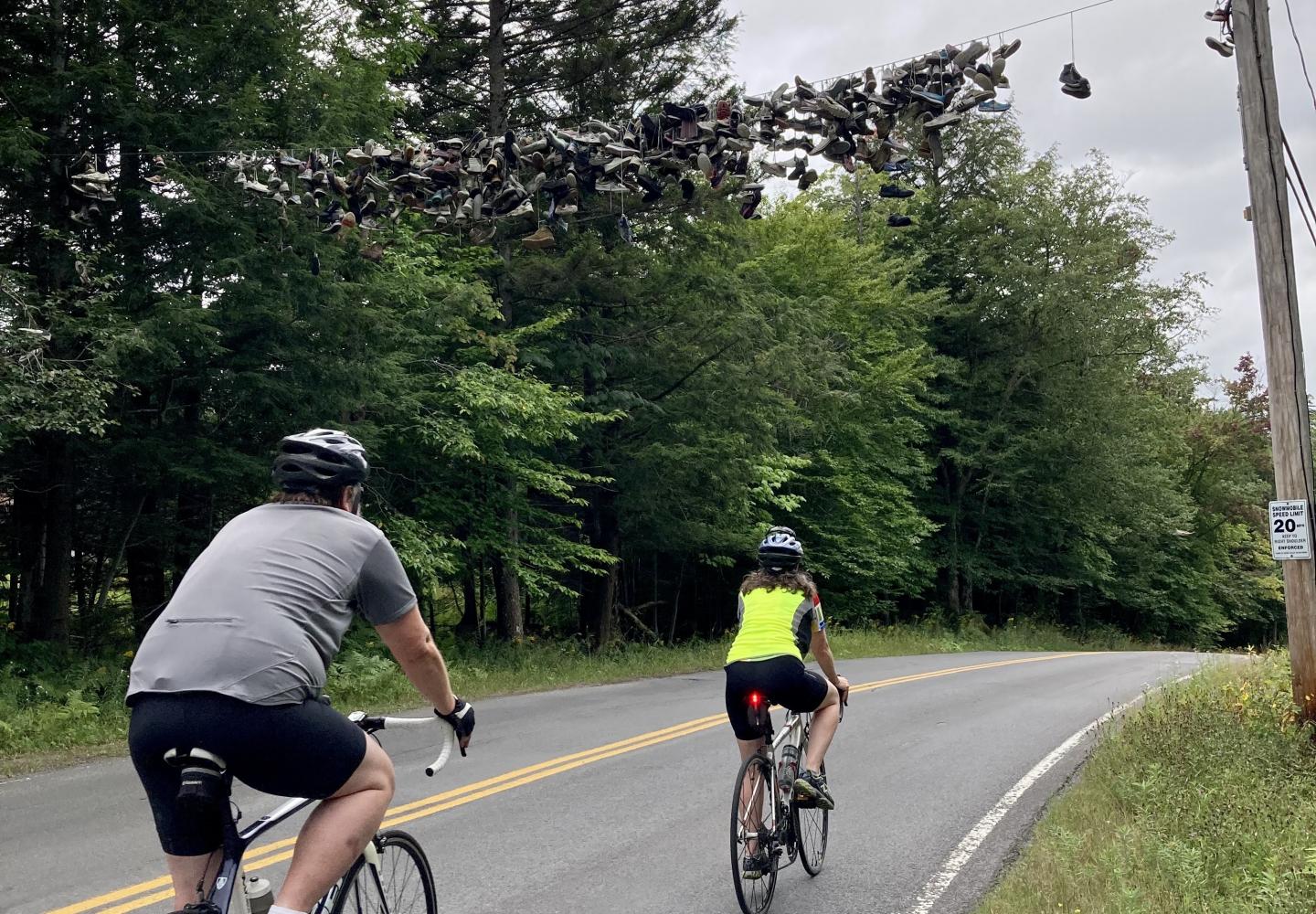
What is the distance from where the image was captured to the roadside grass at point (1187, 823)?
18.1ft

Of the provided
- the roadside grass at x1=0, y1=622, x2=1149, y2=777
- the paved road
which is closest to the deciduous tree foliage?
the roadside grass at x1=0, y1=622, x2=1149, y2=777

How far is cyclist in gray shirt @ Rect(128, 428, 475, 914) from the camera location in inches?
111

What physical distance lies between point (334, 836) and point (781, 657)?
3215 mm

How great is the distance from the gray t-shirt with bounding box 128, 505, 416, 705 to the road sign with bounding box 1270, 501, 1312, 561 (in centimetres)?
825

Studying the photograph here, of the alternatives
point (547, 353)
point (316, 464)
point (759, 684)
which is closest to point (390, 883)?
point (316, 464)

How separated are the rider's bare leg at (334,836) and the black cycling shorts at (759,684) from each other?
2.96 metres

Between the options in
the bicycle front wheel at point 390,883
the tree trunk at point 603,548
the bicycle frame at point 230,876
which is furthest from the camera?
the tree trunk at point 603,548

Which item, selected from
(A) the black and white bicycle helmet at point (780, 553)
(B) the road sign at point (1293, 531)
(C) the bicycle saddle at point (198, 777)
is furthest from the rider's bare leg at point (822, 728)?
(B) the road sign at point (1293, 531)

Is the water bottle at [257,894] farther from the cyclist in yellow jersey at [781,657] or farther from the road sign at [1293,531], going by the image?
the road sign at [1293,531]

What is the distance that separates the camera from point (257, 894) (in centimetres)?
305

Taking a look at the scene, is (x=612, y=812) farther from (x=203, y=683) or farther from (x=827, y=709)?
(x=203, y=683)

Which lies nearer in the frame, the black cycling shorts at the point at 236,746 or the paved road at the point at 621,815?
the black cycling shorts at the point at 236,746

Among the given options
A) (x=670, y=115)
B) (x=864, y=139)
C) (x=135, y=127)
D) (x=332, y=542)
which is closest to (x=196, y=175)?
(x=135, y=127)

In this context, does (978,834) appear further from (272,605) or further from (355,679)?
(355,679)
